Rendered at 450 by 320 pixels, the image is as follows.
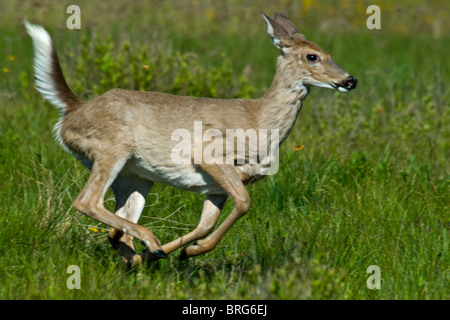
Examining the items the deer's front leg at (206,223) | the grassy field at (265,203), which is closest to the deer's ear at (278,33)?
the deer's front leg at (206,223)

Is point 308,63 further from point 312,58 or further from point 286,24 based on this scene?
point 286,24

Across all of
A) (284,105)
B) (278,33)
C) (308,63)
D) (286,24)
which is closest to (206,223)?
(284,105)

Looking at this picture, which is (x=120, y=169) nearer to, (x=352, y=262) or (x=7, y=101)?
(x=352, y=262)

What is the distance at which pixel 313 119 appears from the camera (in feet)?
25.3

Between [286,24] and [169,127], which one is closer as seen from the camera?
[169,127]

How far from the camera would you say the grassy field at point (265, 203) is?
4.32 m

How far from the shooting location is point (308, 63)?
4793 mm

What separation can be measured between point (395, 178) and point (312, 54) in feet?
5.82

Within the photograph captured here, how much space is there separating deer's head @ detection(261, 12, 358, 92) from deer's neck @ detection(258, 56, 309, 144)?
4 cm

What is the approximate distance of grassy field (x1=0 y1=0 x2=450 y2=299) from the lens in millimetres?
4324

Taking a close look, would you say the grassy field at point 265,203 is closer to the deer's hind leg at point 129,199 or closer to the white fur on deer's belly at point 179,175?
the deer's hind leg at point 129,199

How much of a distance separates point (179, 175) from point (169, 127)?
321 mm

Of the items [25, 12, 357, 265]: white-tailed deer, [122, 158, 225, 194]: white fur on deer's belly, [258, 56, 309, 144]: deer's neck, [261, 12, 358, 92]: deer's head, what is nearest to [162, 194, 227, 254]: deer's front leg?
[25, 12, 357, 265]: white-tailed deer
